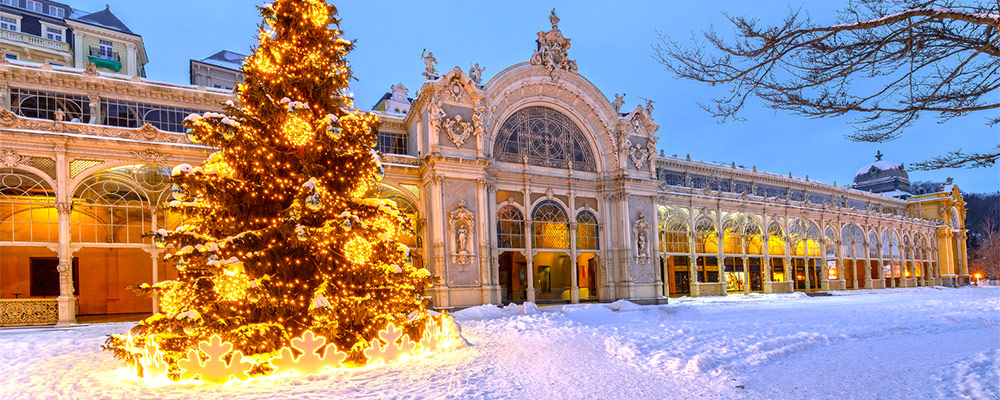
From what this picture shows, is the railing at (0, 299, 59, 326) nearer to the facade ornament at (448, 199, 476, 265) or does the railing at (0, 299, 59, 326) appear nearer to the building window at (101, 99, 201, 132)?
the building window at (101, 99, 201, 132)

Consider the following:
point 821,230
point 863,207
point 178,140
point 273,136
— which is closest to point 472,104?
point 178,140

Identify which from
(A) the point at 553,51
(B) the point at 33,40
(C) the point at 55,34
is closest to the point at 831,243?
(A) the point at 553,51

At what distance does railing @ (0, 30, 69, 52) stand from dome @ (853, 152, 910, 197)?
71.9m

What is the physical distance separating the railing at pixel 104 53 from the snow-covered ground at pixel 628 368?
25.4 m

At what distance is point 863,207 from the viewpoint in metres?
53.8

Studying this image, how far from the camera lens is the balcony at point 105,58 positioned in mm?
34000

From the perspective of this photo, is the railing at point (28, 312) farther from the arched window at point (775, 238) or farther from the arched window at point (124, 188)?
the arched window at point (775, 238)

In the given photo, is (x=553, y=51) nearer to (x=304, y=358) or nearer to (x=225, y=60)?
(x=304, y=358)

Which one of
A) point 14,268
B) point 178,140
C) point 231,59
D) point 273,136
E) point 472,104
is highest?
point 231,59

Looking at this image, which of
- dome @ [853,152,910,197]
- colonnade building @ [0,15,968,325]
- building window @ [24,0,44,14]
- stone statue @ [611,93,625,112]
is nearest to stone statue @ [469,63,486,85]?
colonnade building @ [0,15,968,325]

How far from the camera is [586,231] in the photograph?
2894 cm

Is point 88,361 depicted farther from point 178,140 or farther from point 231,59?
point 231,59

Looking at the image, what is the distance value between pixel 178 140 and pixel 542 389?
753 inches

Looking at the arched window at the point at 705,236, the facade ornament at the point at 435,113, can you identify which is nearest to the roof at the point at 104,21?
the facade ornament at the point at 435,113
